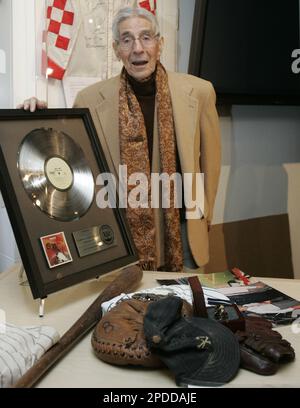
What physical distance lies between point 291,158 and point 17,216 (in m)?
2.47

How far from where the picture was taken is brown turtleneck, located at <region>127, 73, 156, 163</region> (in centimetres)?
213

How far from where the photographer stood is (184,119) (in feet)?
7.04

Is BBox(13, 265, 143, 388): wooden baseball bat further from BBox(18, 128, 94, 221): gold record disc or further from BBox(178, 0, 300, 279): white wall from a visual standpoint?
BBox(178, 0, 300, 279): white wall

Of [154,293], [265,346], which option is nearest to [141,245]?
[154,293]

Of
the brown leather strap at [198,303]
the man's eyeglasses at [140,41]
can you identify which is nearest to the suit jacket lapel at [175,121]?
the man's eyeglasses at [140,41]

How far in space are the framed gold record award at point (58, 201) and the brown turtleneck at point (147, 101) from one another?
464 mm

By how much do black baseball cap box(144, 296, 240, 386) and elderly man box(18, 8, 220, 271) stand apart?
100 centimetres

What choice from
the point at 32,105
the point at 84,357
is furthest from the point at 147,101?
the point at 84,357

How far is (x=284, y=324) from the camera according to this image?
1333mm

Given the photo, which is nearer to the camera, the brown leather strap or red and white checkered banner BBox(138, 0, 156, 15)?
the brown leather strap

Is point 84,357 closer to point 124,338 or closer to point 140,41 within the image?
point 124,338

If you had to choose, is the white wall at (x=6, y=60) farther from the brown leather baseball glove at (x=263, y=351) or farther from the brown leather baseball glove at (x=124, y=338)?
the brown leather baseball glove at (x=263, y=351)

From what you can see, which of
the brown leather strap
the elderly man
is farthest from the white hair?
the brown leather strap

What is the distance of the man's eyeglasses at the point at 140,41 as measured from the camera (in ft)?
6.73
